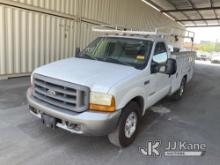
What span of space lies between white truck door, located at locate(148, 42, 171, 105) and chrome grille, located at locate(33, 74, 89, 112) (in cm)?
160

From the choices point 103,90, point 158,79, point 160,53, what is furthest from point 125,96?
point 160,53

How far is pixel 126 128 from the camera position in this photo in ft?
11.1

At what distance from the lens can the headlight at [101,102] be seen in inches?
112

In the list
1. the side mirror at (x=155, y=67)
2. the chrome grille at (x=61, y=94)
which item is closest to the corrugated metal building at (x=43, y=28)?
the chrome grille at (x=61, y=94)

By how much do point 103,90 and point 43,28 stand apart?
243 inches

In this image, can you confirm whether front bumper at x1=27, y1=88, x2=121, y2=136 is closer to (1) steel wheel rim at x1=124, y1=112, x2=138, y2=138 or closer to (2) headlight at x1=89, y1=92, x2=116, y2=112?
(2) headlight at x1=89, y1=92, x2=116, y2=112

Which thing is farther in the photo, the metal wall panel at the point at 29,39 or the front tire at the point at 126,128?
the metal wall panel at the point at 29,39

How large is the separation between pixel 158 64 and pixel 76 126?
6.93 ft

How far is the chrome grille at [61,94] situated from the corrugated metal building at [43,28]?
4.40 meters

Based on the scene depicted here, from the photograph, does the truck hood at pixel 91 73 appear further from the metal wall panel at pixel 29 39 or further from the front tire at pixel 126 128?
the metal wall panel at pixel 29 39

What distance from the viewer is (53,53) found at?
8.75 metres

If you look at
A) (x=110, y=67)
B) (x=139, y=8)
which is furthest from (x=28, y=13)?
(x=139, y=8)

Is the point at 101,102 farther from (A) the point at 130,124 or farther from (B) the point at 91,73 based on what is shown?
(A) the point at 130,124

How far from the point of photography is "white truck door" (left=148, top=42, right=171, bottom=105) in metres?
4.11
